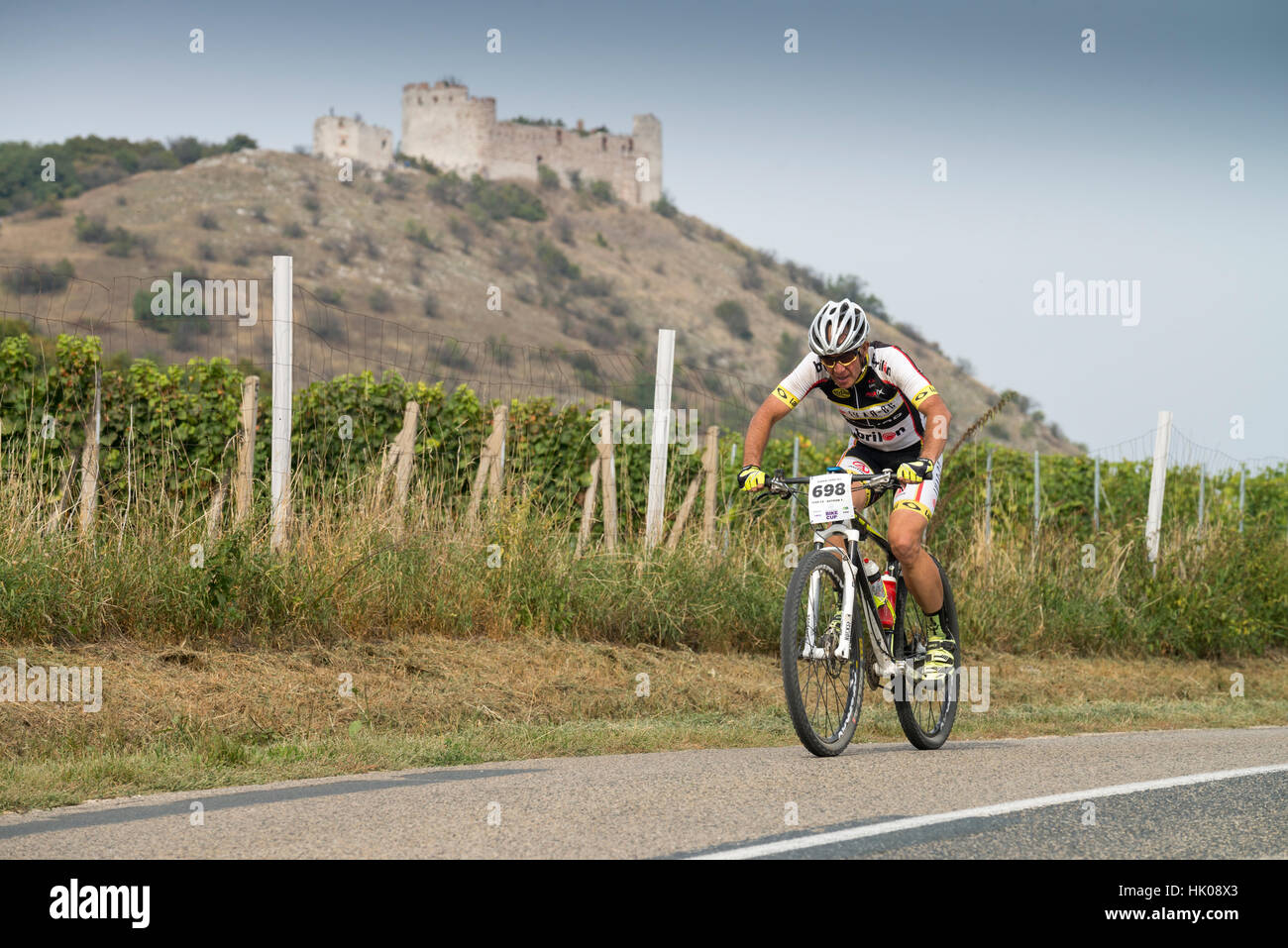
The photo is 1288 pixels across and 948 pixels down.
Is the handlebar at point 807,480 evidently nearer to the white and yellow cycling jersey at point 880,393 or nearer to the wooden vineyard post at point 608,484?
the white and yellow cycling jersey at point 880,393

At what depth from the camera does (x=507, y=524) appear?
37.0 ft

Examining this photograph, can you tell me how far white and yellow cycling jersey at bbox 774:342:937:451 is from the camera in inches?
299

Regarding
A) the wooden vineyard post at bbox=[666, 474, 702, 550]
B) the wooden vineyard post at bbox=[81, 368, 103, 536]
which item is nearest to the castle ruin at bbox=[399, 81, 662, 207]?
the wooden vineyard post at bbox=[666, 474, 702, 550]

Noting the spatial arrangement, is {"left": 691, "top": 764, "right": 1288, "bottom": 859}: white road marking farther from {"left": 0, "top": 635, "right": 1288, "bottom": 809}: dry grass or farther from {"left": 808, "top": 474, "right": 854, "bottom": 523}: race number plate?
{"left": 0, "top": 635, "right": 1288, "bottom": 809}: dry grass

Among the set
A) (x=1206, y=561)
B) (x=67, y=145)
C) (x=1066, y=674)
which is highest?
(x=67, y=145)

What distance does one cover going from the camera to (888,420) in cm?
792

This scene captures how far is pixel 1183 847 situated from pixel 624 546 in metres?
7.22

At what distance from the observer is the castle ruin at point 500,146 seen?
462 feet

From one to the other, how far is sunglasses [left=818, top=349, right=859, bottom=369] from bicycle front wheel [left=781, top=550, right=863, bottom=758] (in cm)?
106

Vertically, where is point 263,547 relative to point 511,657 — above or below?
above

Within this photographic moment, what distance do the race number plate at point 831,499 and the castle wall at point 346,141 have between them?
129 m

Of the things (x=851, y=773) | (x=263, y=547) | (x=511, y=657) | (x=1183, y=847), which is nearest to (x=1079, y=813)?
(x=1183, y=847)

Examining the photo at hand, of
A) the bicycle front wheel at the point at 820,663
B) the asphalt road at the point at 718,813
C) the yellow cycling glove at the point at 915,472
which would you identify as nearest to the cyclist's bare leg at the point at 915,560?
the yellow cycling glove at the point at 915,472
